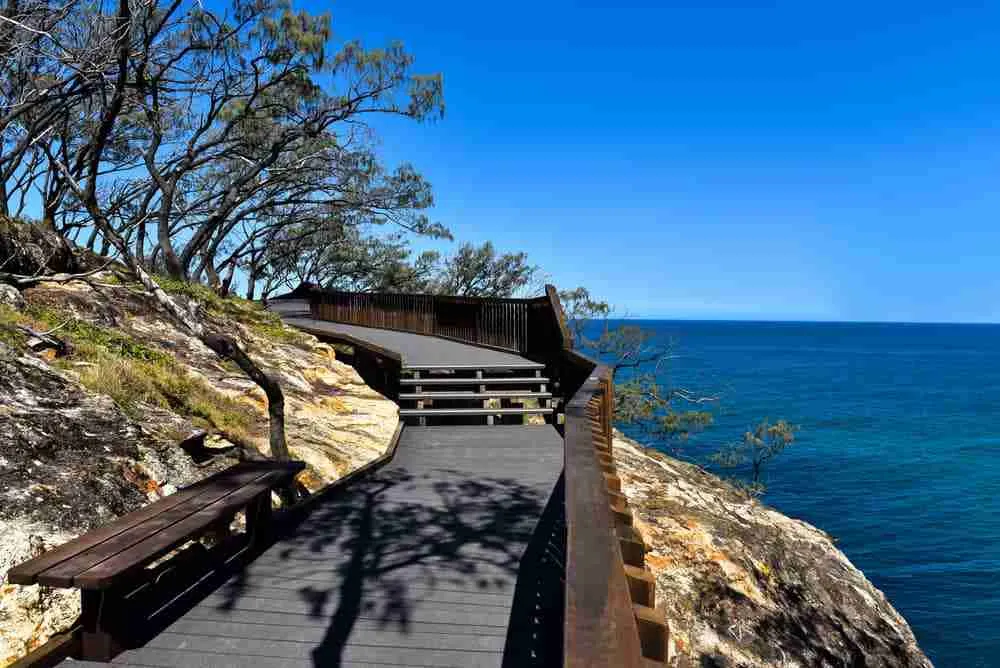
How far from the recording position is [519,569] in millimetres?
4613

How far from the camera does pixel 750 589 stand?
6.99 m

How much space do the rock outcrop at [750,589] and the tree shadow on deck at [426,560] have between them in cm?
176

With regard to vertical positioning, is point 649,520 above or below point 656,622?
below

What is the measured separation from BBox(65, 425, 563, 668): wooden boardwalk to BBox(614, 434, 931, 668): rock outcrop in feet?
5.75

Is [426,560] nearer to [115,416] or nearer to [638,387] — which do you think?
[115,416]

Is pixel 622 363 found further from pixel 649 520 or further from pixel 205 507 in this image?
pixel 205 507

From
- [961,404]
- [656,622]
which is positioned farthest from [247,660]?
[961,404]

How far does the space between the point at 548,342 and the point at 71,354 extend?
6.87m

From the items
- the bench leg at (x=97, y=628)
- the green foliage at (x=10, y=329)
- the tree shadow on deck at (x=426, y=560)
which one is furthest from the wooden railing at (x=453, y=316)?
the bench leg at (x=97, y=628)

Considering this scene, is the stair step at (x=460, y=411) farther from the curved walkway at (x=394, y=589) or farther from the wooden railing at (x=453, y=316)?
the curved walkway at (x=394, y=589)

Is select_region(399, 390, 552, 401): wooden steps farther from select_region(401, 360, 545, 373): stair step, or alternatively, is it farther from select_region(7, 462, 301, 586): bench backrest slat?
select_region(7, 462, 301, 586): bench backrest slat

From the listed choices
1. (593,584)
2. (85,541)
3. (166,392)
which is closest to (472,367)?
(166,392)

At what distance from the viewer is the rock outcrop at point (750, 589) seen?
628cm

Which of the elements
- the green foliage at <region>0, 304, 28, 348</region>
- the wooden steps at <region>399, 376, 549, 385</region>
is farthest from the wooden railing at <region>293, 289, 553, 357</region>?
the green foliage at <region>0, 304, 28, 348</region>
